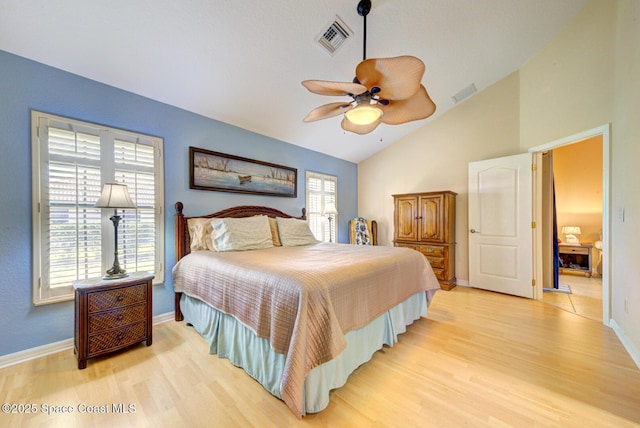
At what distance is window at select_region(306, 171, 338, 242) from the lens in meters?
4.59

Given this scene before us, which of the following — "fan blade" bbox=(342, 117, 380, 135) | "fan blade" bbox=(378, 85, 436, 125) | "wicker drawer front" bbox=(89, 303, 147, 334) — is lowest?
"wicker drawer front" bbox=(89, 303, 147, 334)

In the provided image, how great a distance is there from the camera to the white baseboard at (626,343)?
1913 millimetres

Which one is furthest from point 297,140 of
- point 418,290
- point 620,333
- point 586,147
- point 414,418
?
point 586,147

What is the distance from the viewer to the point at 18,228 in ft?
6.48

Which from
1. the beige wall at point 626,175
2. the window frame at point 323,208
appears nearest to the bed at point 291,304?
the beige wall at point 626,175

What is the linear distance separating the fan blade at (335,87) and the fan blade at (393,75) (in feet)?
0.22

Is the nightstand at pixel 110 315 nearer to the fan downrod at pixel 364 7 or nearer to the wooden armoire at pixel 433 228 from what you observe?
the fan downrod at pixel 364 7

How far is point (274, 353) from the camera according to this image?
1595mm

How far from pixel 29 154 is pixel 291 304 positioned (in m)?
2.56

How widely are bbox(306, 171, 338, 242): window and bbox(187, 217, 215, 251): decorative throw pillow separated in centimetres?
203

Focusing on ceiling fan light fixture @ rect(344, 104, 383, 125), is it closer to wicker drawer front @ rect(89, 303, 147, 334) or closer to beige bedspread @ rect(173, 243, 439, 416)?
beige bedspread @ rect(173, 243, 439, 416)


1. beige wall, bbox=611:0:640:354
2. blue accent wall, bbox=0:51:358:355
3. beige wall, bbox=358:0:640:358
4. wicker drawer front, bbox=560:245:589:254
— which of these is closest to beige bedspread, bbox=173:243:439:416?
blue accent wall, bbox=0:51:358:355

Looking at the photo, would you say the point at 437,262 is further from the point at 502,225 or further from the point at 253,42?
the point at 253,42

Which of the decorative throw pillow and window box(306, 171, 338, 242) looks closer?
the decorative throw pillow
